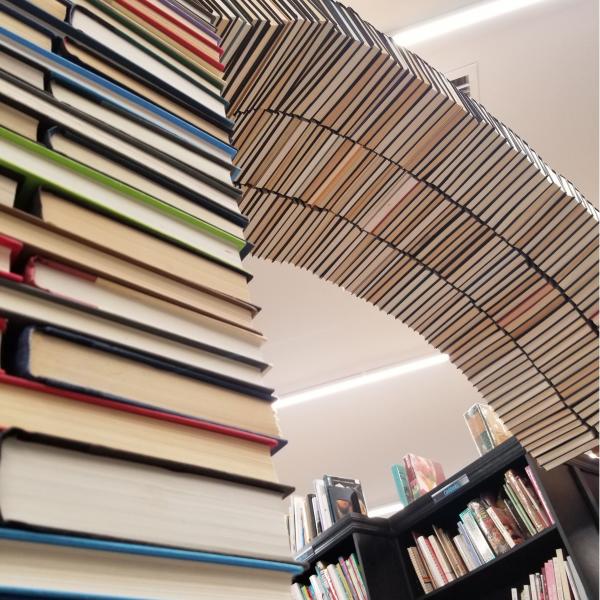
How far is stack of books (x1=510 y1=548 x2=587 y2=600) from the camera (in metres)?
2.17

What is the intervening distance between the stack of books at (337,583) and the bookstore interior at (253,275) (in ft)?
0.04

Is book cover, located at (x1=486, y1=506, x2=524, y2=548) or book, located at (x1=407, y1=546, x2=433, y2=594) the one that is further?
book, located at (x1=407, y1=546, x2=433, y2=594)

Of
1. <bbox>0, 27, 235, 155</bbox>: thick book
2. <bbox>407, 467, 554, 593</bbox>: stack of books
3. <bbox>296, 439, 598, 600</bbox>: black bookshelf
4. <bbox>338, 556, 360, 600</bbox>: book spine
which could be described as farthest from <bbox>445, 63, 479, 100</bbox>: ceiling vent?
<bbox>0, 27, 235, 155</bbox>: thick book

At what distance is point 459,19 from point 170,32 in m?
2.19

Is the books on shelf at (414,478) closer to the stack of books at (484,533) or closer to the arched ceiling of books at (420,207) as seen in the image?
the stack of books at (484,533)

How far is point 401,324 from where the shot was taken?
13.7 ft

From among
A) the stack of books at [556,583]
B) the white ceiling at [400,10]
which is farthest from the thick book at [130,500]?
the white ceiling at [400,10]

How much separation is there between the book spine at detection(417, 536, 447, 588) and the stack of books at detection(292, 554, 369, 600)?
11.2 inches

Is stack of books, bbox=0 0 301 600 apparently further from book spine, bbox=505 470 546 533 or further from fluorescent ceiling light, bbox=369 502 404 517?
fluorescent ceiling light, bbox=369 502 404 517

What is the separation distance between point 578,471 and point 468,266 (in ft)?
4.62

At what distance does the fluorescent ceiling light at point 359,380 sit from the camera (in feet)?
14.8

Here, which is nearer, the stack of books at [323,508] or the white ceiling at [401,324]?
the white ceiling at [401,324]

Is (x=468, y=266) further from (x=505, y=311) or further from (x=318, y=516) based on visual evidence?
(x=318, y=516)

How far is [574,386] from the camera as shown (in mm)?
1412
